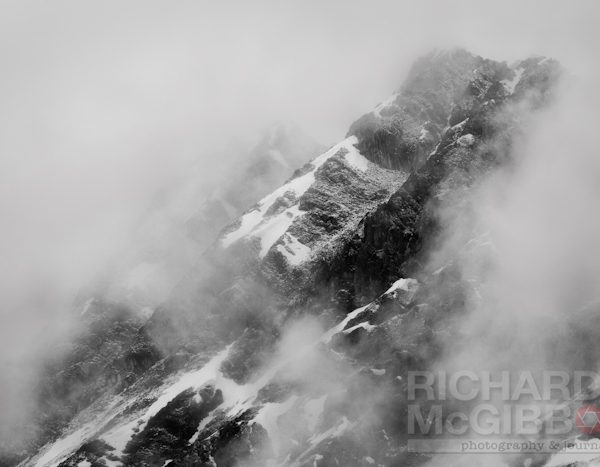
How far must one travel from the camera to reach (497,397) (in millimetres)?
193875

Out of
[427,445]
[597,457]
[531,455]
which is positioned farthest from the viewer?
[427,445]

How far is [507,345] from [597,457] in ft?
134

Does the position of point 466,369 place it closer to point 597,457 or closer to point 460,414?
point 460,414

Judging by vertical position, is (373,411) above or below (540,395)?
above

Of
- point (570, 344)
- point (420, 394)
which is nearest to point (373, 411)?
point (420, 394)

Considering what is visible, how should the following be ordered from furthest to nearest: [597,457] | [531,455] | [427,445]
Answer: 1. [427,445]
2. [531,455]
3. [597,457]

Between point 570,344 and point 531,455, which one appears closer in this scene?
point 531,455

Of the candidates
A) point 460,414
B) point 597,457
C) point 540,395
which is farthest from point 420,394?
point 597,457

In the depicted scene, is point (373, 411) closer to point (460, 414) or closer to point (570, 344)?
point (460, 414)

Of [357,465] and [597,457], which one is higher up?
[357,465]

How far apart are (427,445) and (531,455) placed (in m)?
22.4

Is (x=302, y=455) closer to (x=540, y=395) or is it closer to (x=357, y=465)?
(x=357, y=465)

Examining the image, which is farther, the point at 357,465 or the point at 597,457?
the point at 357,465

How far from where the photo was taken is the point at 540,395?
7466 inches
